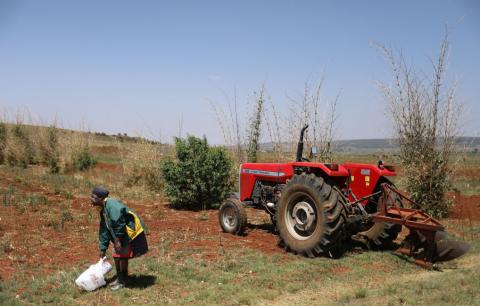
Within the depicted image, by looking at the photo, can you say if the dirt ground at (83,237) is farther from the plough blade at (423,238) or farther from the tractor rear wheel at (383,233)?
the plough blade at (423,238)

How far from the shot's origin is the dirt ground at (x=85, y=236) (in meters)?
6.34

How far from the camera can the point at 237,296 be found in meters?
4.95

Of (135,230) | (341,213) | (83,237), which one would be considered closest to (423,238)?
(341,213)

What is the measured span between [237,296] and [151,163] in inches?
400

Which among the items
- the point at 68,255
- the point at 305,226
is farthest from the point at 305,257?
the point at 68,255

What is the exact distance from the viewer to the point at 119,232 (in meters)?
5.08

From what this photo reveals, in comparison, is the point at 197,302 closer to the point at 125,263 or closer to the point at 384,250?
the point at 125,263

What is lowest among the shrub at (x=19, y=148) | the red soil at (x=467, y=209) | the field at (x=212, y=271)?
the field at (x=212, y=271)

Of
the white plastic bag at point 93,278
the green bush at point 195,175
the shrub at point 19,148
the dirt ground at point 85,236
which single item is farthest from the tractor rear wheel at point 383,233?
the shrub at point 19,148

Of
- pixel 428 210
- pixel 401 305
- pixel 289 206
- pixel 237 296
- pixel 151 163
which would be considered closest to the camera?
pixel 401 305

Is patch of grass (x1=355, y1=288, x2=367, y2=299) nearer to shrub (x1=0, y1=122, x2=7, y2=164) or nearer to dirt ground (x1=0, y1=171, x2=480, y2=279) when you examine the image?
dirt ground (x1=0, y1=171, x2=480, y2=279)

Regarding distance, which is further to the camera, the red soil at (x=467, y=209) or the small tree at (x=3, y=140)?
the small tree at (x=3, y=140)

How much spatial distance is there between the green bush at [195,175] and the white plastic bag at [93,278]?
6118 millimetres

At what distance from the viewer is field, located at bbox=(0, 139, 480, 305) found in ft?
16.1
